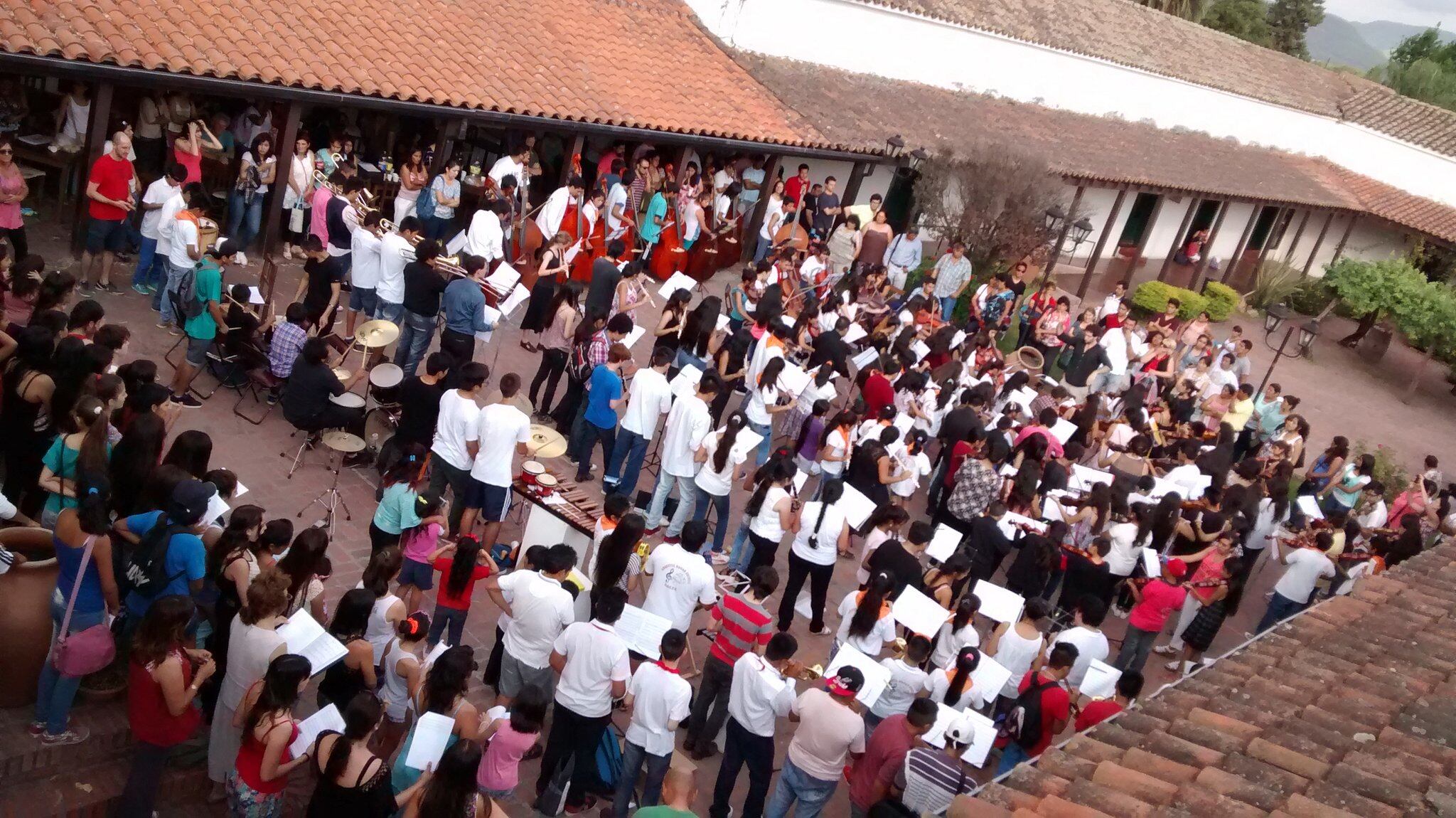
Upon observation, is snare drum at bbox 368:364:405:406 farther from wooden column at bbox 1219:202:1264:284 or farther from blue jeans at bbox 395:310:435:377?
wooden column at bbox 1219:202:1264:284

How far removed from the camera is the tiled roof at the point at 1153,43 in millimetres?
24516

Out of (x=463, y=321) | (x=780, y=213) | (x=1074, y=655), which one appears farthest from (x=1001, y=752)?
(x=780, y=213)

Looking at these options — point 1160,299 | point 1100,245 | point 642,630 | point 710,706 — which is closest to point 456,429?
point 642,630

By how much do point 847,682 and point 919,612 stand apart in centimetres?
174

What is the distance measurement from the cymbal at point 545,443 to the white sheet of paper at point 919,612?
2.95m

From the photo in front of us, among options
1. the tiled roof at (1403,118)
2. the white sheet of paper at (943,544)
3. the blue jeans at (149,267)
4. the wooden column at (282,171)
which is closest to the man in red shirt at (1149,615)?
the white sheet of paper at (943,544)

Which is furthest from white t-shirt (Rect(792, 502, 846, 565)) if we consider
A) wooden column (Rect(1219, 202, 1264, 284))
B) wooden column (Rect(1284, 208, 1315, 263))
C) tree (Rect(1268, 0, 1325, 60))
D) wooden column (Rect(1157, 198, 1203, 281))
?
tree (Rect(1268, 0, 1325, 60))

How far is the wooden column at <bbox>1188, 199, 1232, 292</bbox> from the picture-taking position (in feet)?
101

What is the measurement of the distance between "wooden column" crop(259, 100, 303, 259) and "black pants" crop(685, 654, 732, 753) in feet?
25.9

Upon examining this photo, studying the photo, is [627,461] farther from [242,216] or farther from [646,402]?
[242,216]

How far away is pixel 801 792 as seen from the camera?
21.7 ft

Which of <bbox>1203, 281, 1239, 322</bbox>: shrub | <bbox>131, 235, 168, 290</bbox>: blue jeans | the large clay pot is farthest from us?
<bbox>1203, 281, 1239, 322</bbox>: shrub

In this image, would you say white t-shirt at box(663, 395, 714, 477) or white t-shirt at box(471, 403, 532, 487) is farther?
white t-shirt at box(663, 395, 714, 477)

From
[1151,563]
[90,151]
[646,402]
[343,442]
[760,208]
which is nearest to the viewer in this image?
[343,442]
